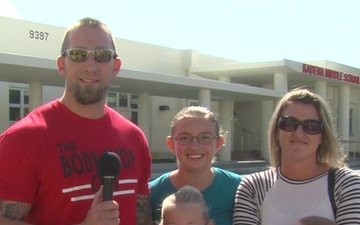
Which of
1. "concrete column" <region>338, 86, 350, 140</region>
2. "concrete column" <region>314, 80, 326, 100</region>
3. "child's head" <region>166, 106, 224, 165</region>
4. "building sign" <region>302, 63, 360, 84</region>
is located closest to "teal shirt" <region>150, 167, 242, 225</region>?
"child's head" <region>166, 106, 224, 165</region>

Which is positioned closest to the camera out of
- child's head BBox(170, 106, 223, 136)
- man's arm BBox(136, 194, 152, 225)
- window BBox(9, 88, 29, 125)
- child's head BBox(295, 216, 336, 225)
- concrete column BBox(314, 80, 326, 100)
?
child's head BBox(295, 216, 336, 225)

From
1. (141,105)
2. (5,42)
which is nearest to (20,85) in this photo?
(5,42)

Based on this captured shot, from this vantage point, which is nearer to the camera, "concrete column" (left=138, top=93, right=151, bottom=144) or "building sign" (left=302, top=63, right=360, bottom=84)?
"concrete column" (left=138, top=93, right=151, bottom=144)

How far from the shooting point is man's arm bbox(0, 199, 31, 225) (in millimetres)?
2643

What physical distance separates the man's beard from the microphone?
1.81ft

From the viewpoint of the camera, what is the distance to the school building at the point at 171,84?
2045 centimetres

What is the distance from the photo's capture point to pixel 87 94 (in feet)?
9.86

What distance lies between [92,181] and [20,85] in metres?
21.4

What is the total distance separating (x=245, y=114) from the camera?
1387 inches

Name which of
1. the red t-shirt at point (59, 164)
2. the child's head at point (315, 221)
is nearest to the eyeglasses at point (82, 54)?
the red t-shirt at point (59, 164)

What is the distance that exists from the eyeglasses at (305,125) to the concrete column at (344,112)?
1261 inches

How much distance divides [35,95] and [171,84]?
221 inches

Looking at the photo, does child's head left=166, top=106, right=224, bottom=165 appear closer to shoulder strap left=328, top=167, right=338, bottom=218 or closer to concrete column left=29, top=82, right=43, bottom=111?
shoulder strap left=328, top=167, right=338, bottom=218

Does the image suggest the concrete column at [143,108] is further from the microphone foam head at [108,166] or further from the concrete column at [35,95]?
the microphone foam head at [108,166]
